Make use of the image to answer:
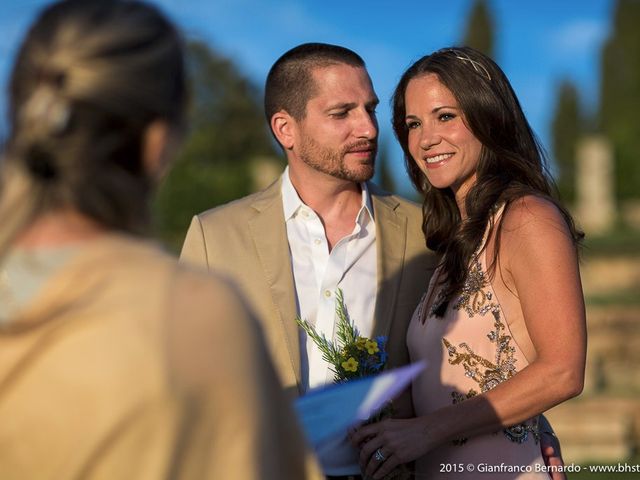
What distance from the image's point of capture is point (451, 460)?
3.33 meters

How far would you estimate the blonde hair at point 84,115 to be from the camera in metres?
1.48

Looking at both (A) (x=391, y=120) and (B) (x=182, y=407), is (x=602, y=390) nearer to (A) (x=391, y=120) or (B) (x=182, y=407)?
(A) (x=391, y=120)

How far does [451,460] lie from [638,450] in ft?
23.6

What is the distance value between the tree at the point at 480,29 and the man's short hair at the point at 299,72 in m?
35.3

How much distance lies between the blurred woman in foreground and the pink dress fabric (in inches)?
71.9

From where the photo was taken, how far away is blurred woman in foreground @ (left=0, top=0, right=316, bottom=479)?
1.38 m

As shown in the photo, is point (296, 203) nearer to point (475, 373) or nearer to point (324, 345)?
point (324, 345)

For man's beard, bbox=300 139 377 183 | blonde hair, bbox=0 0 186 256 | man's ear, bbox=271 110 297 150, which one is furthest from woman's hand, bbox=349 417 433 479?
blonde hair, bbox=0 0 186 256

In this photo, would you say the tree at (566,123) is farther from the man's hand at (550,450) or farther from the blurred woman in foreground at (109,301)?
the blurred woman in foreground at (109,301)

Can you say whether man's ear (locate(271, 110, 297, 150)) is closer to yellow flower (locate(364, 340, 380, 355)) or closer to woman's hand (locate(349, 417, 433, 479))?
yellow flower (locate(364, 340, 380, 355))

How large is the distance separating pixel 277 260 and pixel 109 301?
249 centimetres

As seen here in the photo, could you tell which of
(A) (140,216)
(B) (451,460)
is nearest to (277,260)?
(B) (451,460)

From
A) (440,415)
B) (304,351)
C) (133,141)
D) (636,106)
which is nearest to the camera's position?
(133,141)

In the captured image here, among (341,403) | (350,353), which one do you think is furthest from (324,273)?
(341,403)
